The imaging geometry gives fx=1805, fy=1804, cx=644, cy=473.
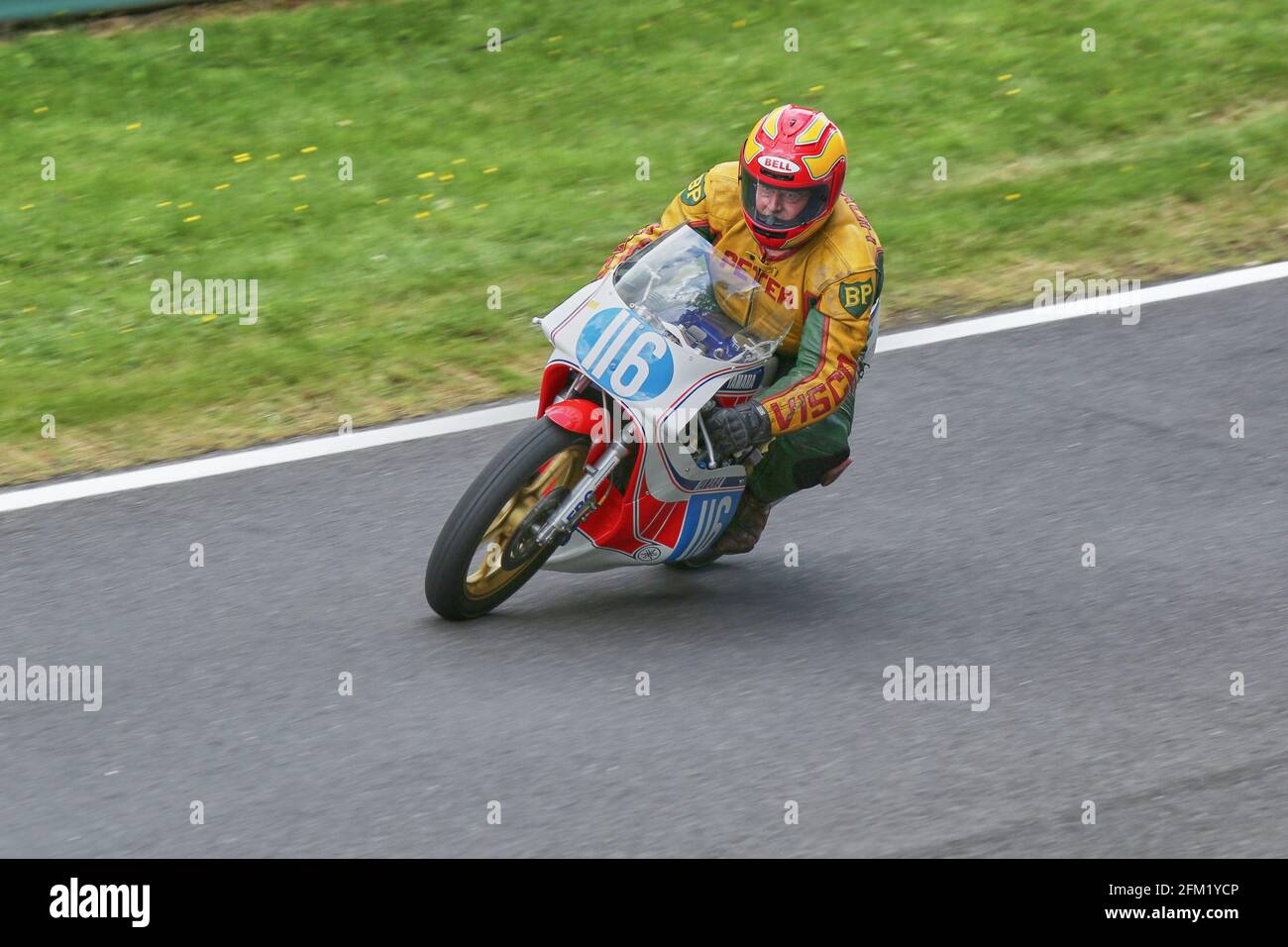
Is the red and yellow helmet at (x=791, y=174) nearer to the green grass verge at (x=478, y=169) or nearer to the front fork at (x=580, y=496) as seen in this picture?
the front fork at (x=580, y=496)

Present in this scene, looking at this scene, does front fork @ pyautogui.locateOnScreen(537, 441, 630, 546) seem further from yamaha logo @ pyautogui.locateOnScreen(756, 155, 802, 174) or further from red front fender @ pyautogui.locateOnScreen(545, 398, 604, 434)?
yamaha logo @ pyautogui.locateOnScreen(756, 155, 802, 174)

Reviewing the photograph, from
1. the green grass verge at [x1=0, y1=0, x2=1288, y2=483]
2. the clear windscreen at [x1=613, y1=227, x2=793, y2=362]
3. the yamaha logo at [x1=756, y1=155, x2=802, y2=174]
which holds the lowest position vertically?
the clear windscreen at [x1=613, y1=227, x2=793, y2=362]

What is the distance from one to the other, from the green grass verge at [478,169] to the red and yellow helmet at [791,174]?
2.52m

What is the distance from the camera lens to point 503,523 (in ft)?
18.9

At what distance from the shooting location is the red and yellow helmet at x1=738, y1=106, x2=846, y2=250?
570cm

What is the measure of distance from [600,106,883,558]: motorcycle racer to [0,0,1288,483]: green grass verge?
2.20 m

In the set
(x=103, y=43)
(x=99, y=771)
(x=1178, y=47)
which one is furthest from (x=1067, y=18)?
(x=99, y=771)

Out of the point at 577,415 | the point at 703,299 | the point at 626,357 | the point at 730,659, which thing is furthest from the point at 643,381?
the point at 730,659

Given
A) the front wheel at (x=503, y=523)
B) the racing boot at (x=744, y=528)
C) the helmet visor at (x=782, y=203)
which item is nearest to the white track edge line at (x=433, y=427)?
the racing boot at (x=744, y=528)

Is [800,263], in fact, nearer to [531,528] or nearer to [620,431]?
[620,431]

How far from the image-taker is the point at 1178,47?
1227 cm

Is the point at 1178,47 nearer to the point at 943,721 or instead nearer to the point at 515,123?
the point at 515,123

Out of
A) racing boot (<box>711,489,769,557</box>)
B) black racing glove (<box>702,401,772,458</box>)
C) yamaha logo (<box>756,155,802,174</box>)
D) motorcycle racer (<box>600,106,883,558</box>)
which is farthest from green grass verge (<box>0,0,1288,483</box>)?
yamaha logo (<box>756,155,802,174</box>)

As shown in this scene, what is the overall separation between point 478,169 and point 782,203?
5.20m
